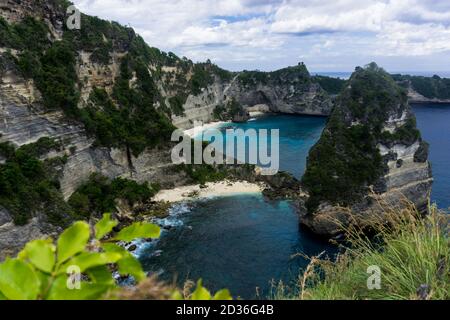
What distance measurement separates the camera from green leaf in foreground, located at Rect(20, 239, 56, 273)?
2672mm

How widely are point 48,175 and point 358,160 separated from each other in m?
28.8

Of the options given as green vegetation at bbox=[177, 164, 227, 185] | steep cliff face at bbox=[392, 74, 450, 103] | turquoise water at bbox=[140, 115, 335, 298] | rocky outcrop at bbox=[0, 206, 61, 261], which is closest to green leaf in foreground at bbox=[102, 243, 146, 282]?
turquoise water at bbox=[140, 115, 335, 298]

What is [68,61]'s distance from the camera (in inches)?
1577

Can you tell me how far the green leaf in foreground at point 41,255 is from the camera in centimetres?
267

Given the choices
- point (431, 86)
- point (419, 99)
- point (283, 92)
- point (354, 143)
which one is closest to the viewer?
point (354, 143)

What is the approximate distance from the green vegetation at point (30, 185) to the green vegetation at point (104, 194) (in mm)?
2853

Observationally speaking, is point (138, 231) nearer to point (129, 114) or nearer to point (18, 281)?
point (18, 281)

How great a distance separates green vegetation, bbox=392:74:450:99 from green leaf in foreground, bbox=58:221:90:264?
140 metres

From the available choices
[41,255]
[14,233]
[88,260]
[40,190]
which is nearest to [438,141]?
[40,190]

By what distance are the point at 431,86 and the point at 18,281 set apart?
142446mm

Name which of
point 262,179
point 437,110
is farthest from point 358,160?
point 437,110

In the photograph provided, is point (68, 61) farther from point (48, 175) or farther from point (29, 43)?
point (48, 175)

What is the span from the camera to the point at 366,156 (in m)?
39.9

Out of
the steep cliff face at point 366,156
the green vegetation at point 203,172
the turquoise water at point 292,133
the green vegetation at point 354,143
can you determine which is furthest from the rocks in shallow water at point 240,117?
the steep cliff face at point 366,156
